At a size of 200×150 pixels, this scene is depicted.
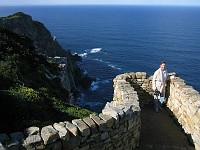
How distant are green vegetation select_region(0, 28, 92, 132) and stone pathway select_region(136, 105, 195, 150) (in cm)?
285

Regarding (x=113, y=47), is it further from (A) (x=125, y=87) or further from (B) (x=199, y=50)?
(A) (x=125, y=87)

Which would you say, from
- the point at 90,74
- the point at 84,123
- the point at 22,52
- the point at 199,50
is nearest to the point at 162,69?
the point at 84,123

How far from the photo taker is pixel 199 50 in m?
92.4

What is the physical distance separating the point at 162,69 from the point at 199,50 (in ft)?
269

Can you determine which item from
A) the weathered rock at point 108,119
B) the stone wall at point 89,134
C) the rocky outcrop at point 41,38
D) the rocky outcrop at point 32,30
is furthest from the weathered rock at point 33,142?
the rocky outcrop at point 32,30

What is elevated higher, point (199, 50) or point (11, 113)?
point (11, 113)

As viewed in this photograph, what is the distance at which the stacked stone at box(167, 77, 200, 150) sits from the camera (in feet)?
40.1

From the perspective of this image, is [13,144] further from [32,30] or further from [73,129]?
[32,30]

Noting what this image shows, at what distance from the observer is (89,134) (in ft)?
27.6

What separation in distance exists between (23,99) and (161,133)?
235 inches

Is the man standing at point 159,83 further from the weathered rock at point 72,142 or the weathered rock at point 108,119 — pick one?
the weathered rock at point 72,142

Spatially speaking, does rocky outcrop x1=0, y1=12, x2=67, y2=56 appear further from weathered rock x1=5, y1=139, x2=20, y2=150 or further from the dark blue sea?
weathered rock x1=5, y1=139, x2=20, y2=150

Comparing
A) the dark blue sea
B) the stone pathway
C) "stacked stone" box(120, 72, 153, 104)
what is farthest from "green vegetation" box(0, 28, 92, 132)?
the dark blue sea

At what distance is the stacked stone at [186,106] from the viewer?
12211mm
